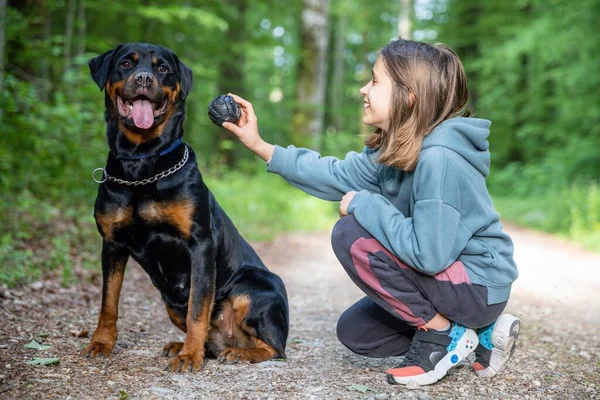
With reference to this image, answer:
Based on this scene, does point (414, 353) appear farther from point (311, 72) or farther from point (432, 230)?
point (311, 72)

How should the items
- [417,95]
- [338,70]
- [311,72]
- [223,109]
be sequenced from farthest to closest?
[338,70] → [311,72] → [223,109] → [417,95]

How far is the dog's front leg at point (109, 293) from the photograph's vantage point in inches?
122

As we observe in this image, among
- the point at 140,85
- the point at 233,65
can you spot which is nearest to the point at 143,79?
the point at 140,85

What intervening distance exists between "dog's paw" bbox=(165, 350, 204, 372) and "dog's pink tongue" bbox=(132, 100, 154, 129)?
1.20 meters

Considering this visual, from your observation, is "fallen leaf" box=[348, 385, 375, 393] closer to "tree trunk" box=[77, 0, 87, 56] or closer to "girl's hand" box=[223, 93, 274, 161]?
"girl's hand" box=[223, 93, 274, 161]

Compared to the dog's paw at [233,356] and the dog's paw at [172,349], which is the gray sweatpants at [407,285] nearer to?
the dog's paw at [233,356]

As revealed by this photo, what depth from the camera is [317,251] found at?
8.25 metres

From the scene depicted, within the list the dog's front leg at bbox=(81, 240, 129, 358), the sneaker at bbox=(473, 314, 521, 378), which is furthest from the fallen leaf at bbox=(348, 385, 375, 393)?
the dog's front leg at bbox=(81, 240, 129, 358)

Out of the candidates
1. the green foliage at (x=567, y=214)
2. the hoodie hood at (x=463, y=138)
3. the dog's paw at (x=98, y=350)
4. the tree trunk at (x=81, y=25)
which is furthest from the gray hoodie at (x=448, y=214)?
the tree trunk at (x=81, y=25)

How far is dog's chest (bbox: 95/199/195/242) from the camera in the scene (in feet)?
9.86

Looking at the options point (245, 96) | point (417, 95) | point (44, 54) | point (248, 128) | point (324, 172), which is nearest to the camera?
point (417, 95)

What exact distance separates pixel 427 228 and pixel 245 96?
511 inches

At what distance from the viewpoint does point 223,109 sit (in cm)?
321

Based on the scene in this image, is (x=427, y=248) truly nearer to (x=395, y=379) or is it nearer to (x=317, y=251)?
(x=395, y=379)
